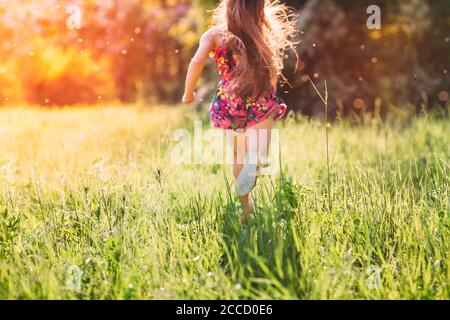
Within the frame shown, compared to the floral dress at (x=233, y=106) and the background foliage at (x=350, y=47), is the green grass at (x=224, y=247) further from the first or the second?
the background foliage at (x=350, y=47)

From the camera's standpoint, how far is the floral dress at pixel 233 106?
3.86 meters

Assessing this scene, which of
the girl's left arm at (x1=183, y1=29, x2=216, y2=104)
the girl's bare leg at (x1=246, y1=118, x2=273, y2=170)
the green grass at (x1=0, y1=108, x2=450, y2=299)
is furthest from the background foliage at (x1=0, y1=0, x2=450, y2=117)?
the green grass at (x1=0, y1=108, x2=450, y2=299)

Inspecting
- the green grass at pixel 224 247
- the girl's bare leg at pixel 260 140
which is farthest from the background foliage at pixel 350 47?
the green grass at pixel 224 247

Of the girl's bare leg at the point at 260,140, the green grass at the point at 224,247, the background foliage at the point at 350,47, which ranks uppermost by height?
the background foliage at the point at 350,47

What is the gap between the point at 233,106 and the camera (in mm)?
3865

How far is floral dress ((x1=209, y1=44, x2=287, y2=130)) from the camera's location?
386 centimetres

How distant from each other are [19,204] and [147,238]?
48.4 inches

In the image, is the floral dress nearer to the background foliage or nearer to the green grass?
the green grass

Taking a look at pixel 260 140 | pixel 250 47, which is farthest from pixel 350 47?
pixel 260 140

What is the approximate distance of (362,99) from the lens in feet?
25.1

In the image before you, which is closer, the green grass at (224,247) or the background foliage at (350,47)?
the green grass at (224,247)
